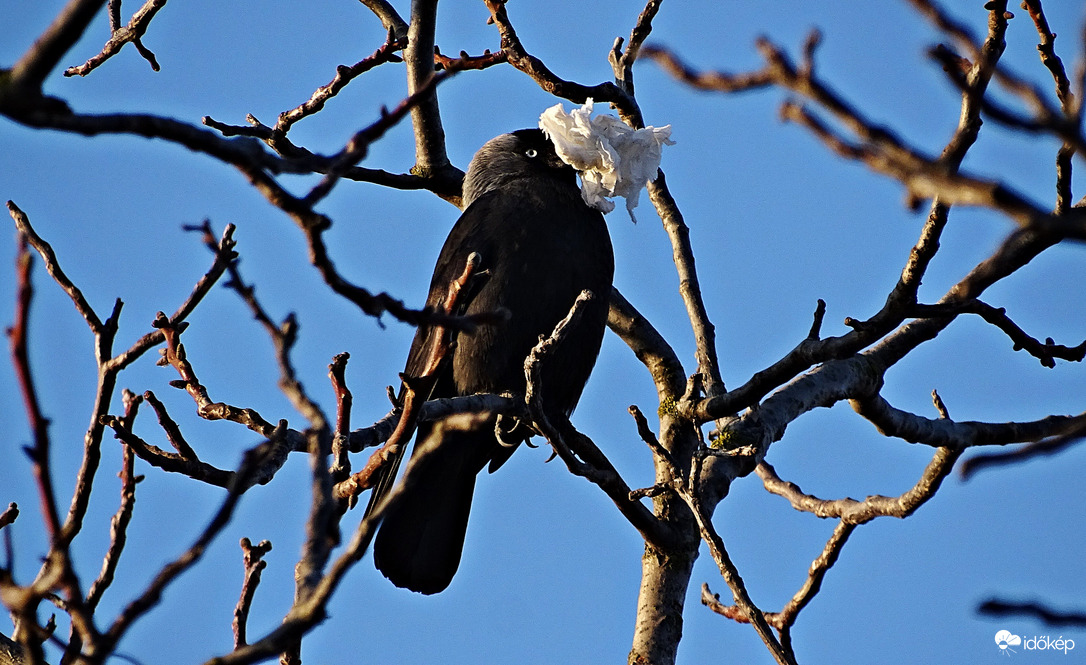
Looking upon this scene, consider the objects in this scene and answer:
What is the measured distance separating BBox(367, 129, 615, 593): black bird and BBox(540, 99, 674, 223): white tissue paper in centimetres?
33

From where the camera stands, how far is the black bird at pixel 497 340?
462cm

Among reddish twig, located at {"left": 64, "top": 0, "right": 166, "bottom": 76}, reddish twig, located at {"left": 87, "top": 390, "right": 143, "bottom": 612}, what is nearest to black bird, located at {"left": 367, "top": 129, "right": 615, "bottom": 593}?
reddish twig, located at {"left": 64, "top": 0, "right": 166, "bottom": 76}

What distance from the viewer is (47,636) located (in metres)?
1.55

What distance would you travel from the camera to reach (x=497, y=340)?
15.3 ft

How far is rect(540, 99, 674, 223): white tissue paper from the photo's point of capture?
14.6 ft

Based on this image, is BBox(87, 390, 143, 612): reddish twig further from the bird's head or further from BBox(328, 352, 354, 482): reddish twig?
the bird's head

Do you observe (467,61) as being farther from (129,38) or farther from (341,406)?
(129,38)

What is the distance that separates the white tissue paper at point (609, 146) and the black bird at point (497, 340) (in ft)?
1.09

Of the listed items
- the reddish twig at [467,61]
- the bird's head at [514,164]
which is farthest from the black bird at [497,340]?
the reddish twig at [467,61]

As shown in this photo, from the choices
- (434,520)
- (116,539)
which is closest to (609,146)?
(434,520)

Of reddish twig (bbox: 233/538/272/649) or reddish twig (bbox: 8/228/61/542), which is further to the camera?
reddish twig (bbox: 233/538/272/649)

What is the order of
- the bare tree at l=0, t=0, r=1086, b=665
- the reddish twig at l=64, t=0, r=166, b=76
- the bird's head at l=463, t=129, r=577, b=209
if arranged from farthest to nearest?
the bird's head at l=463, t=129, r=577, b=209 < the reddish twig at l=64, t=0, r=166, b=76 < the bare tree at l=0, t=0, r=1086, b=665

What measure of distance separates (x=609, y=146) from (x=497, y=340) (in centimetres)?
97

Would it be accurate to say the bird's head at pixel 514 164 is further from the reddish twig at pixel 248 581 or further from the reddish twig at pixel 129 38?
the reddish twig at pixel 248 581
